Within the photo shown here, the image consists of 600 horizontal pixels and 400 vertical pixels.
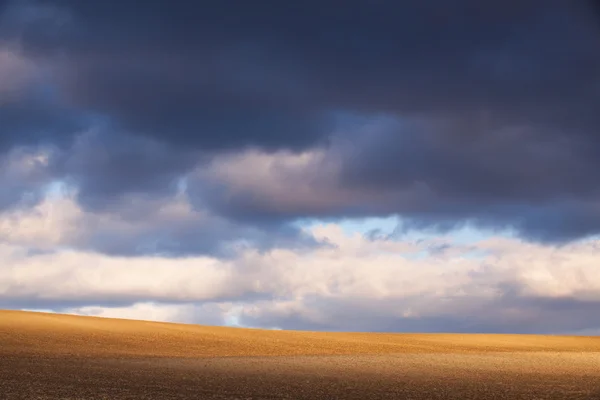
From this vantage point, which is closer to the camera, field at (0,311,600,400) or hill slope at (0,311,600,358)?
field at (0,311,600,400)

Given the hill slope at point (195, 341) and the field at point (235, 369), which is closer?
the field at point (235, 369)

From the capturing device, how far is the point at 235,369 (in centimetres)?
3366

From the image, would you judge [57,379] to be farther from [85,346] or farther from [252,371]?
[85,346]

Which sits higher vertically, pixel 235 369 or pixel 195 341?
pixel 195 341

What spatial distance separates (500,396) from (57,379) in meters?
16.0

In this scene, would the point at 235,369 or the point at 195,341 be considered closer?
the point at 235,369

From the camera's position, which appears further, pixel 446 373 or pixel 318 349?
pixel 318 349

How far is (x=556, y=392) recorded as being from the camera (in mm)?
26172

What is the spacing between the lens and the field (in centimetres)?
2472

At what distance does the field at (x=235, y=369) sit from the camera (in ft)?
81.1

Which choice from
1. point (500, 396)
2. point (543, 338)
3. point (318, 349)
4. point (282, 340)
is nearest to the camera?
point (500, 396)

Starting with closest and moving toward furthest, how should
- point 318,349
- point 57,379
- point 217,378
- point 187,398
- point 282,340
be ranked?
1. point 187,398
2. point 57,379
3. point 217,378
4. point 318,349
5. point 282,340

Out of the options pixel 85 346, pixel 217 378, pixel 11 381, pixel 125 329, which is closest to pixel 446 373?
pixel 217 378

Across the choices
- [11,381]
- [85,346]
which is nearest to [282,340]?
[85,346]
